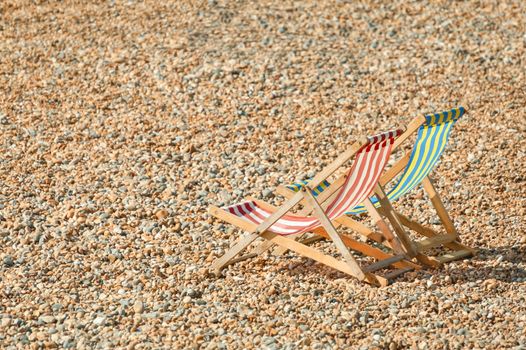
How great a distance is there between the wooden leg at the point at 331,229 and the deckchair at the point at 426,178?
13 cm

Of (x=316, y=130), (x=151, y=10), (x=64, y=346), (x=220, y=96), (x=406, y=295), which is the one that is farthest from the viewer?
(x=151, y=10)

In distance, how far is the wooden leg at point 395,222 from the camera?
5.80 m

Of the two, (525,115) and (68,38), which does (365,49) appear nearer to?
(525,115)

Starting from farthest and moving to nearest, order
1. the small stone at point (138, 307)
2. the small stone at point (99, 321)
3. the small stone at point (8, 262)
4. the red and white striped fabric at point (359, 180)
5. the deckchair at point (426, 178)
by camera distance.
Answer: the small stone at point (8, 262) < the deckchair at point (426, 178) < the red and white striped fabric at point (359, 180) < the small stone at point (138, 307) < the small stone at point (99, 321)

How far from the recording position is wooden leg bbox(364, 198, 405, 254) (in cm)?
575

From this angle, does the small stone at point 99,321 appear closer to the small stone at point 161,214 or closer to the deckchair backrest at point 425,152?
the small stone at point 161,214

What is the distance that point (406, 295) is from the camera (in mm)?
5426

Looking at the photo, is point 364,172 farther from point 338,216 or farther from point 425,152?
point 425,152

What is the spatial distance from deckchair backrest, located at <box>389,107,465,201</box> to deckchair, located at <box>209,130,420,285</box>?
0.18 metres

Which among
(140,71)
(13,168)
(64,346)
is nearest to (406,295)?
(64,346)

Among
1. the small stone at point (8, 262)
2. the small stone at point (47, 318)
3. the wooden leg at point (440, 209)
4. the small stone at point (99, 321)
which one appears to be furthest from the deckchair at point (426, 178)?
the small stone at point (8, 262)

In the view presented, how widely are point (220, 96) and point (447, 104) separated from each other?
79.0 inches

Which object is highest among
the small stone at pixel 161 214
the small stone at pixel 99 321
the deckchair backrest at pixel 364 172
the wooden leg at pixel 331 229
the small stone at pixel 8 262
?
the deckchair backrest at pixel 364 172

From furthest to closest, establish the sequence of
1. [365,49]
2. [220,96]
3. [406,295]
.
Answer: [365,49]
[220,96]
[406,295]
